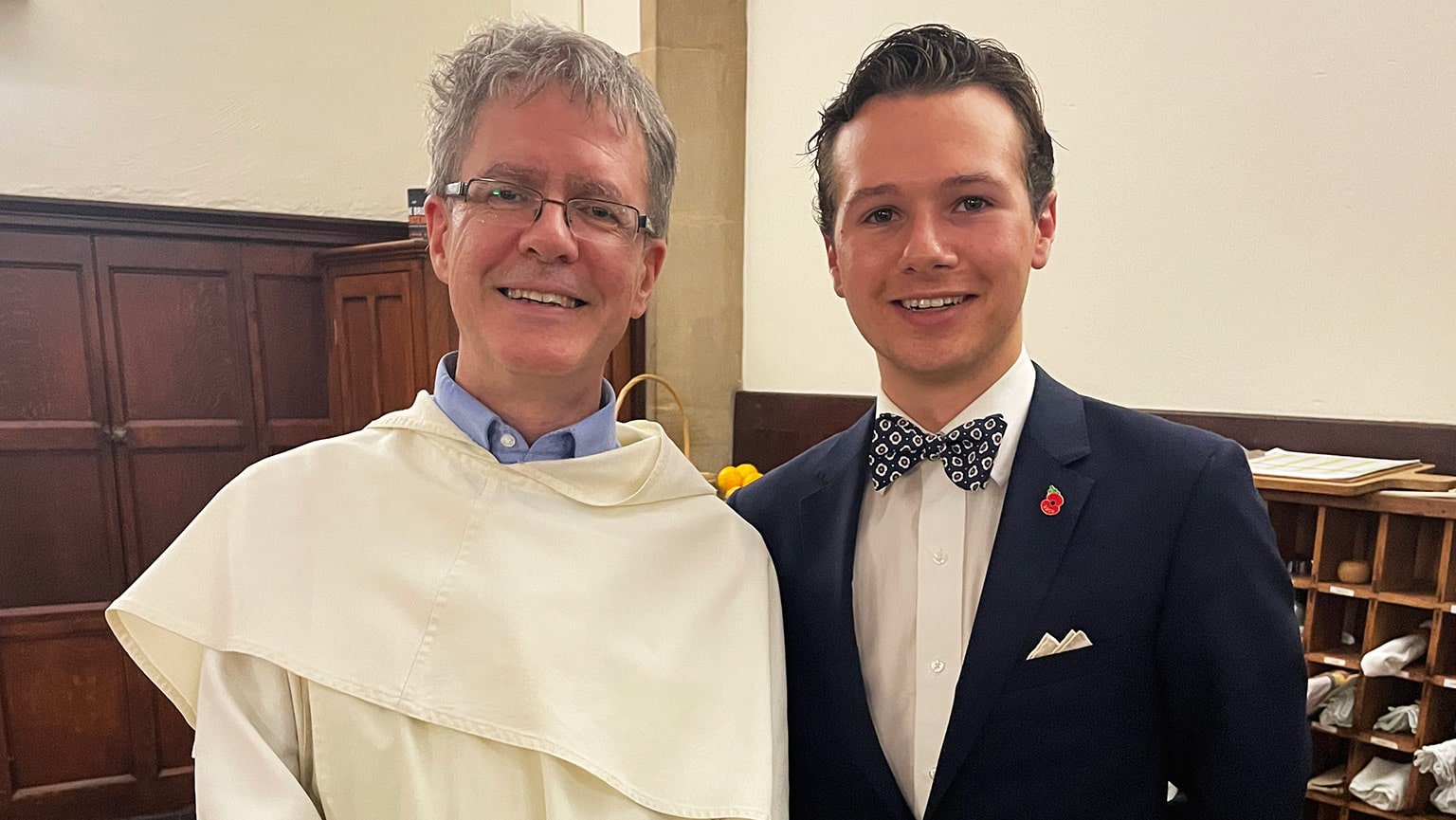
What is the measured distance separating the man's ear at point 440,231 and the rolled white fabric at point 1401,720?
218 cm

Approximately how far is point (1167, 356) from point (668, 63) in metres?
2.62

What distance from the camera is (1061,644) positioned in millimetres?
1268

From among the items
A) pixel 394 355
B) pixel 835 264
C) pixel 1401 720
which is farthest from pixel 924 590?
pixel 394 355

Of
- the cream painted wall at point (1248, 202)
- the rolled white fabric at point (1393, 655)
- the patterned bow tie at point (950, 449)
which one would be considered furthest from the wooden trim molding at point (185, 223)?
the rolled white fabric at point (1393, 655)

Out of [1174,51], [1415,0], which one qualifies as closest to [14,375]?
[1174,51]

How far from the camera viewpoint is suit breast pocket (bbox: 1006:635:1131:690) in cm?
127

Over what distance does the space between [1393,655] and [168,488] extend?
4666 millimetres

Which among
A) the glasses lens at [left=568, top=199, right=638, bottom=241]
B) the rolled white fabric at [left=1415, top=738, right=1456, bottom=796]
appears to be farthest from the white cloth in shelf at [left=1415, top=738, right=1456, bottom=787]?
the glasses lens at [left=568, top=199, right=638, bottom=241]

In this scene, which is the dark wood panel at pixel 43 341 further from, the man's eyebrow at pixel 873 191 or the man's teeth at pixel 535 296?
the man's eyebrow at pixel 873 191

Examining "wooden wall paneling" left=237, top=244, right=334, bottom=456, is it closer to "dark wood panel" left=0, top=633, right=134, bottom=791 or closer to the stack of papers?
"dark wood panel" left=0, top=633, right=134, bottom=791

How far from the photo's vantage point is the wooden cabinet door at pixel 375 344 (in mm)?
3969

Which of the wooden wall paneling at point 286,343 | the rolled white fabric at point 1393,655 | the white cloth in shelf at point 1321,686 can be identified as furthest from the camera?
the wooden wall paneling at point 286,343

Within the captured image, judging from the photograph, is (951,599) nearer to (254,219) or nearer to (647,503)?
(647,503)

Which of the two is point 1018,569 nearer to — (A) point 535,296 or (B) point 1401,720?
(A) point 535,296
